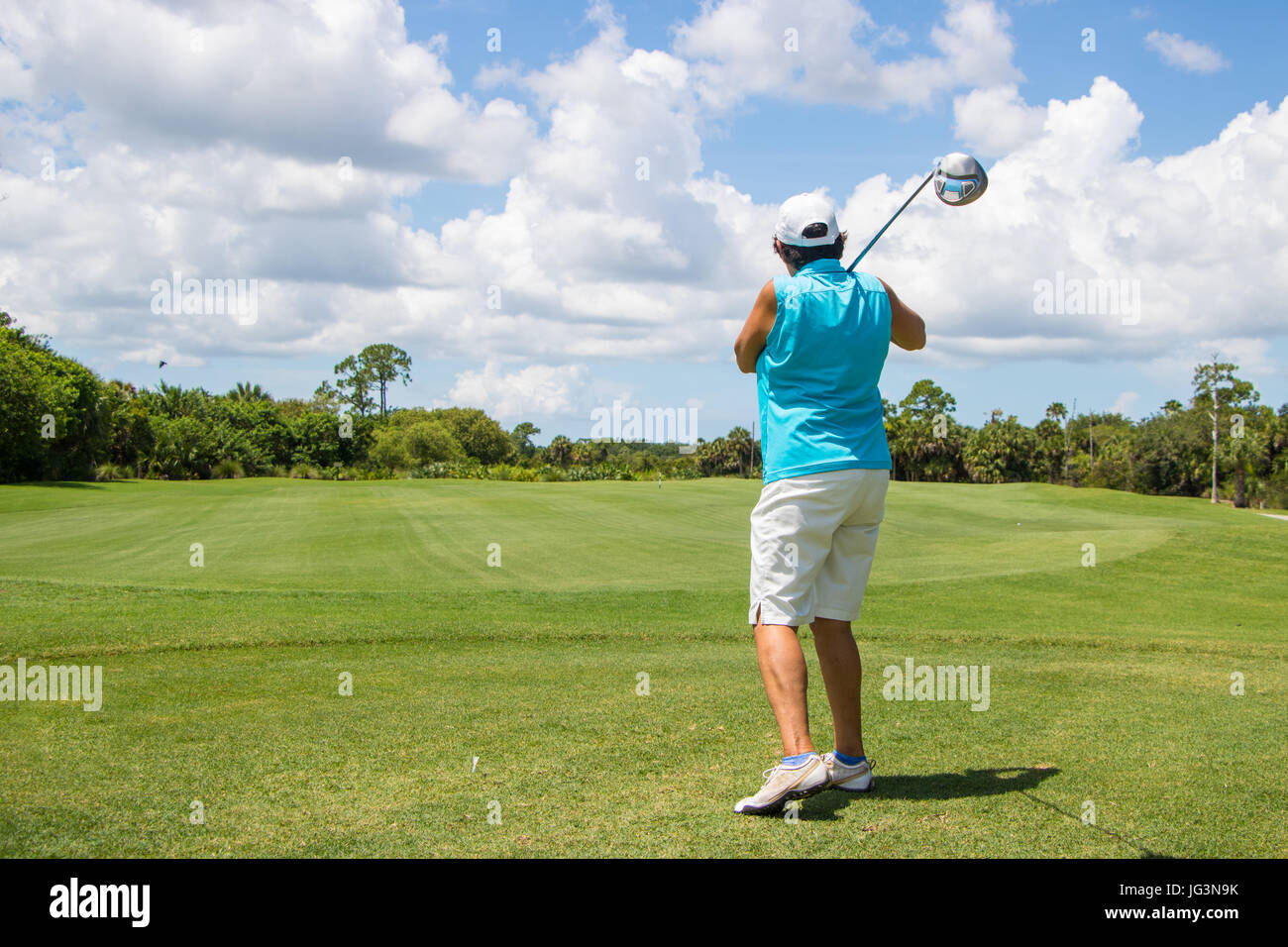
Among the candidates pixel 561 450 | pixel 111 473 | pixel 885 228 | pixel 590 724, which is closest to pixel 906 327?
A: pixel 885 228

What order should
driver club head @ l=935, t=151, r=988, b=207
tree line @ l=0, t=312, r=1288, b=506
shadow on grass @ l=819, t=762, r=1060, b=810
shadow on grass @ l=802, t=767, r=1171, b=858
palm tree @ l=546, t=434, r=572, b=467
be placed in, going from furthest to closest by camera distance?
palm tree @ l=546, t=434, r=572, b=467 → tree line @ l=0, t=312, r=1288, b=506 → driver club head @ l=935, t=151, r=988, b=207 → shadow on grass @ l=819, t=762, r=1060, b=810 → shadow on grass @ l=802, t=767, r=1171, b=858

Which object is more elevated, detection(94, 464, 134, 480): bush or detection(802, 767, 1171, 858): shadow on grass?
detection(94, 464, 134, 480): bush

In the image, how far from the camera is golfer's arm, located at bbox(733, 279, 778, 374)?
4.17 metres

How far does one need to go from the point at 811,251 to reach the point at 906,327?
59 centimetres

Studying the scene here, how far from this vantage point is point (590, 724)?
17.1 feet

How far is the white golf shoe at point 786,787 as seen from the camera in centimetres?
371

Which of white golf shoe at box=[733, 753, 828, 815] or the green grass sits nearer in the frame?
the green grass

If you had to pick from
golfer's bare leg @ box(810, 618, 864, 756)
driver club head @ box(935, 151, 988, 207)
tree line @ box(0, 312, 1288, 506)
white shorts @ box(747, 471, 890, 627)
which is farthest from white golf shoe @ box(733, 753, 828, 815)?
tree line @ box(0, 312, 1288, 506)

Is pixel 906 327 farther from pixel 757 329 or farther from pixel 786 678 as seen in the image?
pixel 786 678

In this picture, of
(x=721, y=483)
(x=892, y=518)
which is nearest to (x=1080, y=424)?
(x=721, y=483)

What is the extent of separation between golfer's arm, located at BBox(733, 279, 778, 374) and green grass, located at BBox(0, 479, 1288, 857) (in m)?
1.90

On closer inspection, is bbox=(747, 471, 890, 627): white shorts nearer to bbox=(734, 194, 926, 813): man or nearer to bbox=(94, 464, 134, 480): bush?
bbox=(734, 194, 926, 813): man
